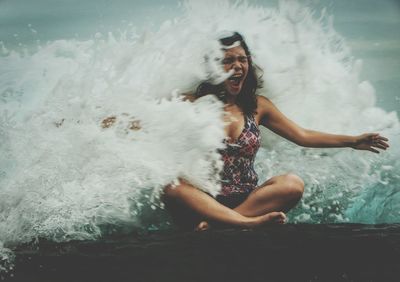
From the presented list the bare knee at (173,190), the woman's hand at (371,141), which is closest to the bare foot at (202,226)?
the bare knee at (173,190)

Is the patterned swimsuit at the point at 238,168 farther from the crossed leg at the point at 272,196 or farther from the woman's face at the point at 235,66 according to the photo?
the woman's face at the point at 235,66

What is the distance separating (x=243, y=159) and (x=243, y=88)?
564 millimetres

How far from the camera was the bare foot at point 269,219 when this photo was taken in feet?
10.1

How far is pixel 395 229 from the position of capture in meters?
3.17

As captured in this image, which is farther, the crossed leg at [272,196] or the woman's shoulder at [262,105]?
the woman's shoulder at [262,105]

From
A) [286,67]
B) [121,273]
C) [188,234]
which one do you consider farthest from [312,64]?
[121,273]

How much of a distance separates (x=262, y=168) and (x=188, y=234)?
196 centimetres

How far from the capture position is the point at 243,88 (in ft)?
12.0

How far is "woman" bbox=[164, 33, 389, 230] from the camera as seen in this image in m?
3.18

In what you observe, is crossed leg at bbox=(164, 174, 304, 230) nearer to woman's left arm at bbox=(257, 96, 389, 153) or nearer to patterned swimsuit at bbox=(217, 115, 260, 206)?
patterned swimsuit at bbox=(217, 115, 260, 206)

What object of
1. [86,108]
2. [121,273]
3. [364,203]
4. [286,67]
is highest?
[286,67]

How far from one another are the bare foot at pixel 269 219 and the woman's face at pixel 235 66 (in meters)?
0.96

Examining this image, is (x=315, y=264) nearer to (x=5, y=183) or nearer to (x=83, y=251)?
(x=83, y=251)

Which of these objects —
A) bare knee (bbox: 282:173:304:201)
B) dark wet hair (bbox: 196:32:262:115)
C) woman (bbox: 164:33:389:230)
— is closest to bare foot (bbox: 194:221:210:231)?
woman (bbox: 164:33:389:230)
